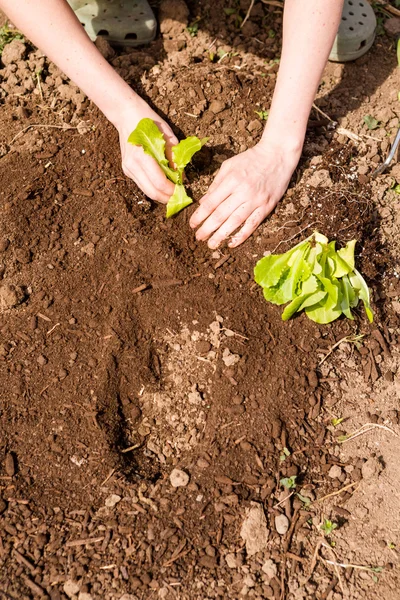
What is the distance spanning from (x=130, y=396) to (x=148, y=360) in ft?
0.53

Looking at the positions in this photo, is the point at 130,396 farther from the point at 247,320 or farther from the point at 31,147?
the point at 31,147

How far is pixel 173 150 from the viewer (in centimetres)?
272

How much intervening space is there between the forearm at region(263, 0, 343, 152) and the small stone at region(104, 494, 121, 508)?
1625 mm

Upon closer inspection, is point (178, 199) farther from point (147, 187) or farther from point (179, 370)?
point (179, 370)

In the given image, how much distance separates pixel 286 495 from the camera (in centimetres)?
235

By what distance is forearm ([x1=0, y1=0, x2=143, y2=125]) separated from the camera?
8.76ft

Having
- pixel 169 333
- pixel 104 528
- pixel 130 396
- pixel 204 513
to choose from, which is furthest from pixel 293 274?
pixel 104 528

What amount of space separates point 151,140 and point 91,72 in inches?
16.1

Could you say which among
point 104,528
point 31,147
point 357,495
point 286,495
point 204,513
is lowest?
point 357,495

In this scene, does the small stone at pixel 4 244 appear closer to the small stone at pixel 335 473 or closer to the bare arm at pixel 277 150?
the bare arm at pixel 277 150

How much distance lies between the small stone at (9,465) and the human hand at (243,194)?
1.19 m

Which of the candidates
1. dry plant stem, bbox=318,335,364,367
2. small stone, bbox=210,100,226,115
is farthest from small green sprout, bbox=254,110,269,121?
dry plant stem, bbox=318,335,364,367

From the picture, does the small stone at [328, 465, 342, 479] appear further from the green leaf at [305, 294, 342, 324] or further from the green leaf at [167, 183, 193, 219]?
the green leaf at [167, 183, 193, 219]

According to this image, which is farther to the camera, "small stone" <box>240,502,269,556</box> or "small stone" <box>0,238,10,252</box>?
"small stone" <box>0,238,10,252</box>
